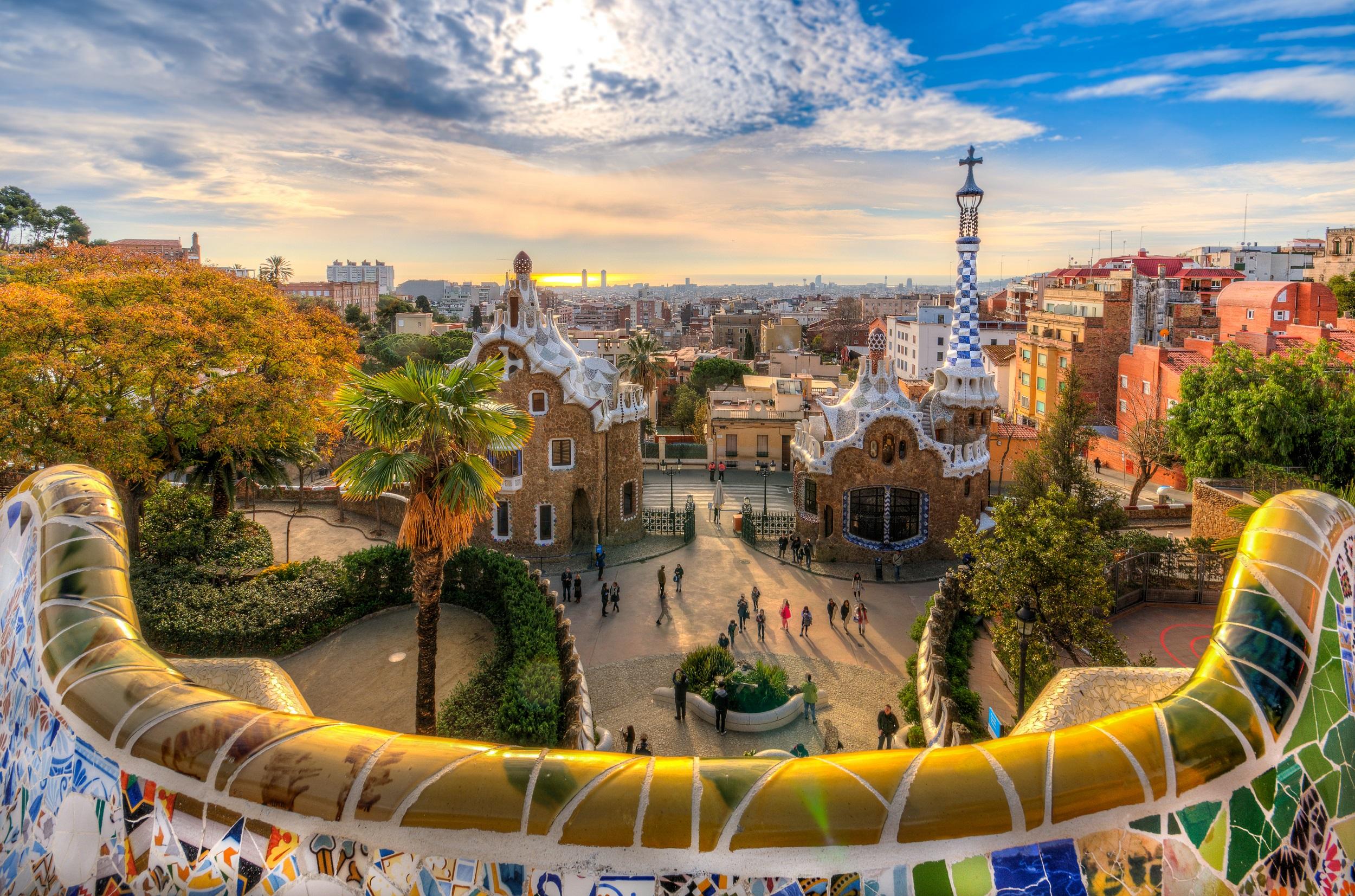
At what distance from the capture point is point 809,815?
430cm

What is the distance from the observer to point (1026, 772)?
179 inches

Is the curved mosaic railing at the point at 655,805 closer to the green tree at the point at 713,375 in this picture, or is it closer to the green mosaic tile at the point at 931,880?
the green mosaic tile at the point at 931,880

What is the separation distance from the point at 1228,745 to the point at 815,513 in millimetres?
27915

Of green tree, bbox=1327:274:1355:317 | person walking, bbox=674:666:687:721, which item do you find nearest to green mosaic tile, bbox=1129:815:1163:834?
person walking, bbox=674:666:687:721

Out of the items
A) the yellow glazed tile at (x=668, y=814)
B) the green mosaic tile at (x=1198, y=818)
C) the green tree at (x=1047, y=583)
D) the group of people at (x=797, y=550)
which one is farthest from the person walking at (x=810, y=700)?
the yellow glazed tile at (x=668, y=814)

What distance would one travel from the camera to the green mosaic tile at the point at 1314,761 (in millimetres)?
5441

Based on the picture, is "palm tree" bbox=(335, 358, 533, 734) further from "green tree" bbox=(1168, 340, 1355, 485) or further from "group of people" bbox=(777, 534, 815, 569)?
"green tree" bbox=(1168, 340, 1355, 485)

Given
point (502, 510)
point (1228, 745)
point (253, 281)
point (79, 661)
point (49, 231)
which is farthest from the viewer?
point (49, 231)

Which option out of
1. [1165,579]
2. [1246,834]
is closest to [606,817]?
[1246,834]

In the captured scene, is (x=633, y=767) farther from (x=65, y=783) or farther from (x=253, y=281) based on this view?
(x=253, y=281)

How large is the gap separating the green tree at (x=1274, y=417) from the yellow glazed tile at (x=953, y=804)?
98.8ft

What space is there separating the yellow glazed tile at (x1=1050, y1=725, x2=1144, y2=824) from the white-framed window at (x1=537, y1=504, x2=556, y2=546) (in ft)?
94.5

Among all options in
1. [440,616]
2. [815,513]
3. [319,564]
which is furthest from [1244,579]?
[815,513]

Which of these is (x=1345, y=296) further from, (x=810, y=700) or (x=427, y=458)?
(x=427, y=458)
